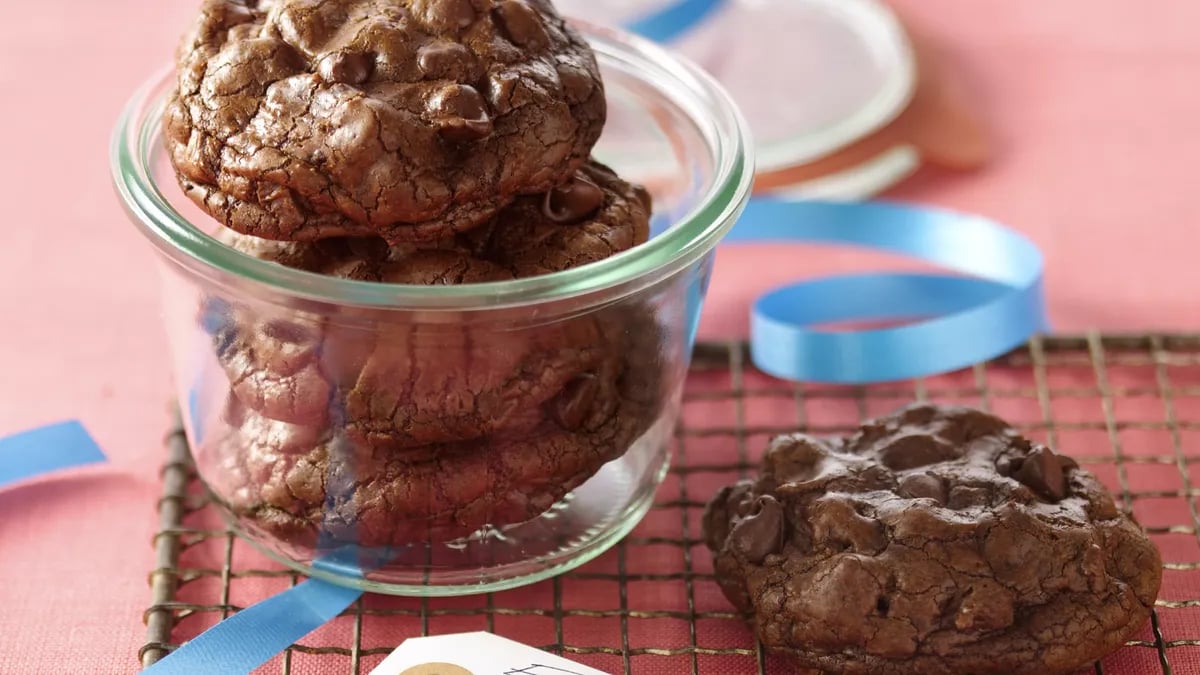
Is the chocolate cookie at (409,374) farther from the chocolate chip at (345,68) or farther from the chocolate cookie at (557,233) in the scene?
the chocolate chip at (345,68)

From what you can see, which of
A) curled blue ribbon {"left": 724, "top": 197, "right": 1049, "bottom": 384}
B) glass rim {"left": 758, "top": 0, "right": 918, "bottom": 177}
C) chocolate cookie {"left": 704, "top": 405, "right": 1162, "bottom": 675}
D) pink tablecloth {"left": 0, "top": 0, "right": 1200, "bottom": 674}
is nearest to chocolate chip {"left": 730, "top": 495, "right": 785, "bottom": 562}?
chocolate cookie {"left": 704, "top": 405, "right": 1162, "bottom": 675}

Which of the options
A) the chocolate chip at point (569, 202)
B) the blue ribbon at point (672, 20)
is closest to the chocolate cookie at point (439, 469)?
the chocolate chip at point (569, 202)

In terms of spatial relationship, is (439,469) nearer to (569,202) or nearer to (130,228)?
(569,202)

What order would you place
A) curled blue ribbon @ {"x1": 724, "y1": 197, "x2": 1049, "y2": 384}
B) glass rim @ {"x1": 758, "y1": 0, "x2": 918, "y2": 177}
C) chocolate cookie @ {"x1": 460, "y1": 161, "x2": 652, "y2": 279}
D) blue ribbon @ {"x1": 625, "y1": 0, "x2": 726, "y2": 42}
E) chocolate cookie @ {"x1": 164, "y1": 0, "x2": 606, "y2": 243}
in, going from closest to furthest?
chocolate cookie @ {"x1": 164, "y1": 0, "x2": 606, "y2": 243} → chocolate cookie @ {"x1": 460, "y1": 161, "x2": 652, "y2": 279} → curled blue ribbon @ {"x1": 724, "y1": 197, "x2": 1049, "y2": 384} → glass rim @ {"x1": 758, "y1": 0, "x2": 918, "y2": 177} → blue ribbon @ {"x1": 625, "y1": 0, "x2": 726, "y2": 42}

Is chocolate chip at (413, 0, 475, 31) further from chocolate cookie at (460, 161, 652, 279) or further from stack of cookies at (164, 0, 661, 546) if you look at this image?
chocolate cookie at (460, 161, 652, 279)

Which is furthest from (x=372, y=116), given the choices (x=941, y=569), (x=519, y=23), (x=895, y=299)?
(x=895, y=299)
